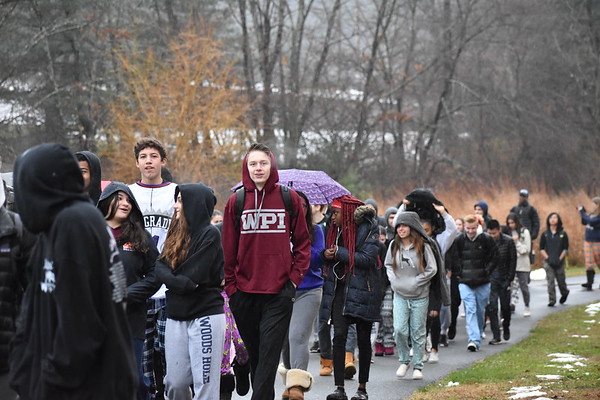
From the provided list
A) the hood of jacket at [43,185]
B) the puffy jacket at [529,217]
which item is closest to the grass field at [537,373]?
the hood of jacket at [43,185]

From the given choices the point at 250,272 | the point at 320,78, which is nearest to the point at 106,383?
the point at 250,272

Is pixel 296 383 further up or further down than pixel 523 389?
further up

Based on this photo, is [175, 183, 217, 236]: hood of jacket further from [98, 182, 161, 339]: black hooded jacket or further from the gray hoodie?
the gray hoodie

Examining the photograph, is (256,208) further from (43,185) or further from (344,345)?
(43,185)

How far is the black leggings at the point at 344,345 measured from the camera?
9.88 metres

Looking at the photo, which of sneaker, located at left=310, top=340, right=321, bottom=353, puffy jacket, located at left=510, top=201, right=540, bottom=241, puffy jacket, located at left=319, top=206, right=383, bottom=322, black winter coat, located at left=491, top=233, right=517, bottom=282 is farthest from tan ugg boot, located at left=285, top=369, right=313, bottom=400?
puffy jacket, located at left=510, top=201, right=540, bottom=241

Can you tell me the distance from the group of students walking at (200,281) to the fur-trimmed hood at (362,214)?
0.01m

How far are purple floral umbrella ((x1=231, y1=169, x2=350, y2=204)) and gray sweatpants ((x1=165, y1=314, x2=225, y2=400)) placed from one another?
3917 mm

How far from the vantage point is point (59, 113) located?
31375 millimetres

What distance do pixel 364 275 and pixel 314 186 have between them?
151 cm

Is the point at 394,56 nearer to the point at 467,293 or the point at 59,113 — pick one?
the point at 59,113

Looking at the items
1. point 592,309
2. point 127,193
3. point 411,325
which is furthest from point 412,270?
point 592,309

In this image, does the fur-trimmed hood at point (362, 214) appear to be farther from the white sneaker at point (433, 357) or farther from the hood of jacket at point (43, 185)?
the hood of jacket at point (43, 185)

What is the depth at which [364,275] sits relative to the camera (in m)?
10.3
